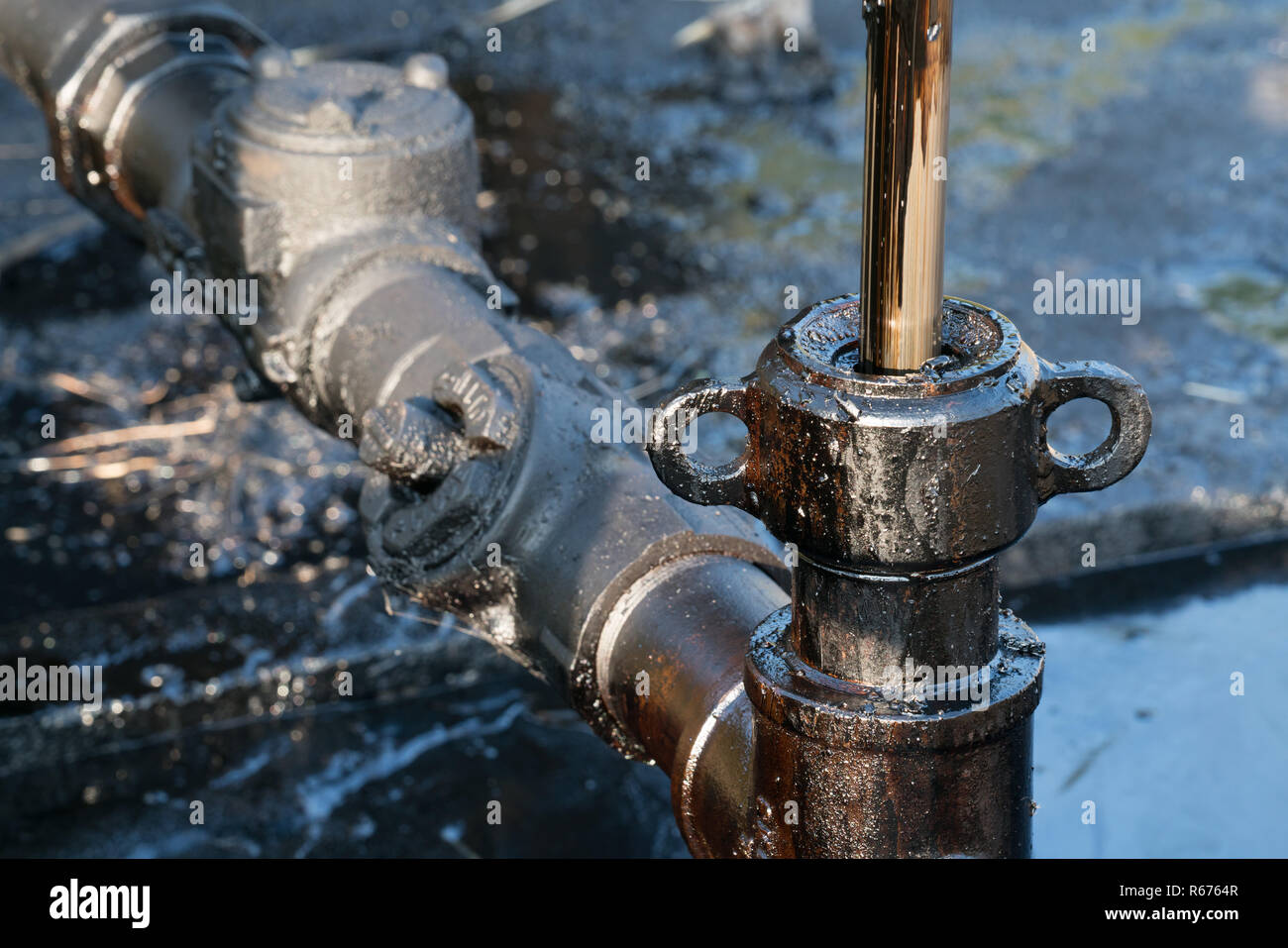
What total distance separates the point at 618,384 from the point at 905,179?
7.82 feet

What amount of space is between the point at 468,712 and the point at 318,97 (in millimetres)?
1301

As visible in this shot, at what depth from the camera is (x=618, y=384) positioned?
3.53 meters

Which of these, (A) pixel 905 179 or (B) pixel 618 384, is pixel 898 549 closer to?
(A) pixel 905 179

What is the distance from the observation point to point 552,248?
4461 millimetres

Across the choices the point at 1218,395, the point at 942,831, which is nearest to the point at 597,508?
the point at 942,831

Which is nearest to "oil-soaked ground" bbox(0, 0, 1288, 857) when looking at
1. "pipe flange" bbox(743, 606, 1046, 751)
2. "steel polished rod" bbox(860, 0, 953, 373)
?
"pipe flange" bbox(743, 606, 1046, 751)

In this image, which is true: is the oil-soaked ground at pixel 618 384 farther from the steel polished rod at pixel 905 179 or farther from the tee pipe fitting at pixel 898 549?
the steel polished rod at pixel 905 179

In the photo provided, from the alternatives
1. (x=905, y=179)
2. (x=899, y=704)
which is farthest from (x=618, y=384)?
(x=905, y=179)

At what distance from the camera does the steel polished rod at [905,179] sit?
1.13 metres

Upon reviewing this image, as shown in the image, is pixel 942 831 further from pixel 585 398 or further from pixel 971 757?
pixel 585 398

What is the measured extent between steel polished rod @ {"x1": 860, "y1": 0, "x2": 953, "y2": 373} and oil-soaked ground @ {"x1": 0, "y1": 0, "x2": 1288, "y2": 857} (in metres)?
1.15

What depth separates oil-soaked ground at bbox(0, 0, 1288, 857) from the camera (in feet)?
9.18

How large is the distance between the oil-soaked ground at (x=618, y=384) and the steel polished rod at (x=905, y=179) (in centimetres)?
115

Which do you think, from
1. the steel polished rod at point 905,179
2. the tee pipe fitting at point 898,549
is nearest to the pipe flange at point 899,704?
the tee pipe fitting at point 898,549
